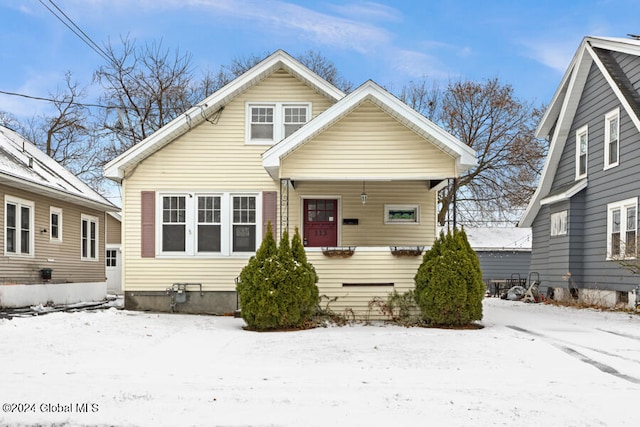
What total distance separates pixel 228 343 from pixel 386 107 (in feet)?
20.5

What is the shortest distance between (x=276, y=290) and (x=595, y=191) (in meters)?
10.9

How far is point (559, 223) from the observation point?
65.6 feet

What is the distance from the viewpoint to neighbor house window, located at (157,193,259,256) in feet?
50.6

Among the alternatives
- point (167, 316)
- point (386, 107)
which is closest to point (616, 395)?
point (386, 107)

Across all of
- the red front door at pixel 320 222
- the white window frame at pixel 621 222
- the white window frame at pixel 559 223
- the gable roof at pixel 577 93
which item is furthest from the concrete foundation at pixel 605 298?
the red front door at pixel 320 222

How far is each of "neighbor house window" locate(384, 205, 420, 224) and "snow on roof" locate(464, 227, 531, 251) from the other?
58.7ft

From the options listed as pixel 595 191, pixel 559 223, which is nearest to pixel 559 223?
pixel 559 223

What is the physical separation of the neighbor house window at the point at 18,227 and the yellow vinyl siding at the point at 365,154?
28.2 feet

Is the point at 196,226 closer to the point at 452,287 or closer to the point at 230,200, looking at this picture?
the point at 230,200

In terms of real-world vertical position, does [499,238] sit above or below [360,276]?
above

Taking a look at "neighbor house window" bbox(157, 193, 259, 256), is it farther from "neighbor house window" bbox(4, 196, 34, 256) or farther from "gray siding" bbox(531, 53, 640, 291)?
"gray siding" bbox(531, 53, 640, 291)

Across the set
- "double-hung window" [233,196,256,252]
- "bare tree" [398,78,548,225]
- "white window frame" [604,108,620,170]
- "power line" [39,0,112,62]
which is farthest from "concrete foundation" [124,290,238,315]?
"bare tree" [398,78,548,225]

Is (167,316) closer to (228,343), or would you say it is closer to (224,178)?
(224,178)

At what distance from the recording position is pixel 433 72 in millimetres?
34531
